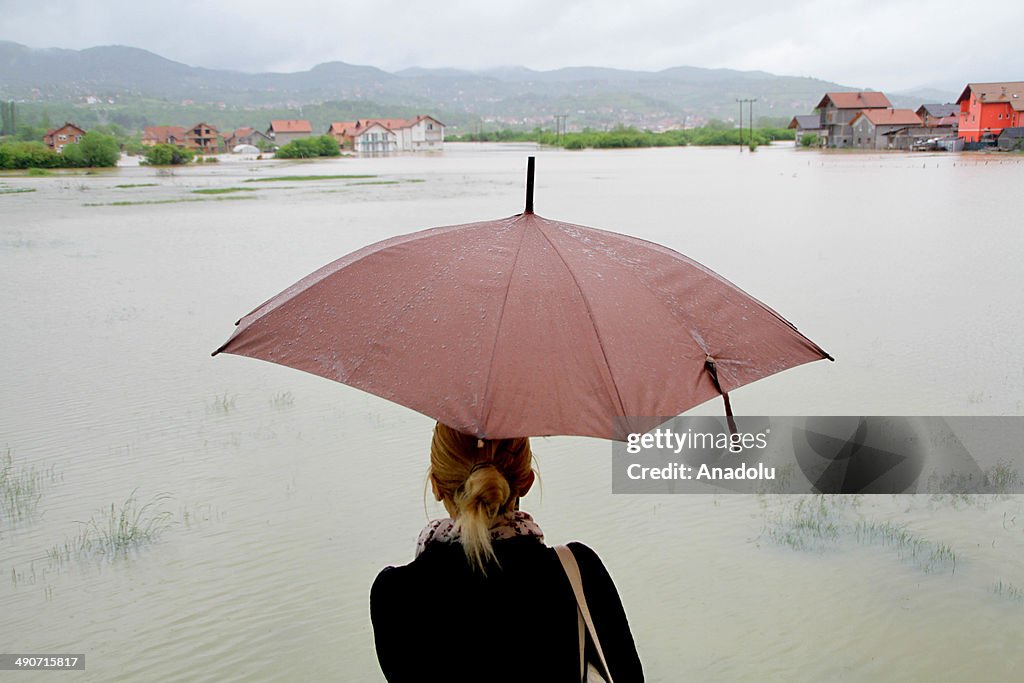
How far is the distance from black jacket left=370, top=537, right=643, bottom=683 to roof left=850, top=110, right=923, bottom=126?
56.9 meters

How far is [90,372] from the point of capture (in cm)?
750

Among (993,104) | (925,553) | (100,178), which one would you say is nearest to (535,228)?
(925,553)

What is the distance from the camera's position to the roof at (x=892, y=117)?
175 feet

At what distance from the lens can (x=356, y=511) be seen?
4.91 m

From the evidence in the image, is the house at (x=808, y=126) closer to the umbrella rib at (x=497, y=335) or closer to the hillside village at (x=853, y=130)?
the hillside village at (x=853, y=130)

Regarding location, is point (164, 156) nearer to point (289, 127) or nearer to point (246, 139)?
point (246, 139)

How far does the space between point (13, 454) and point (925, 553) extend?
4.84 m

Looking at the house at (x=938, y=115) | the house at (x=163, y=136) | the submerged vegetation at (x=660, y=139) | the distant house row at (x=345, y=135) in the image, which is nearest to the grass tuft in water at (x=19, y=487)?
the house at (x=938, y=115)

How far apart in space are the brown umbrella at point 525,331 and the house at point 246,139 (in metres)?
80.7

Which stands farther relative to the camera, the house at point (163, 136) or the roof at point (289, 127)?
the roof at point (289, 127)

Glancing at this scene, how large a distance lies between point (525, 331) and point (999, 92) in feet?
152

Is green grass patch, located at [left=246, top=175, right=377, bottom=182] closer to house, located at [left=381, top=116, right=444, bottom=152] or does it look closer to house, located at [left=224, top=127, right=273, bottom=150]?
house, located at [left=224, top=127, right=273, bottom=150]

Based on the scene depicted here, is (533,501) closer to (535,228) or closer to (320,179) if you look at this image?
(535,228)

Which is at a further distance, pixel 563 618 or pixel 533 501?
pixel 533 501
